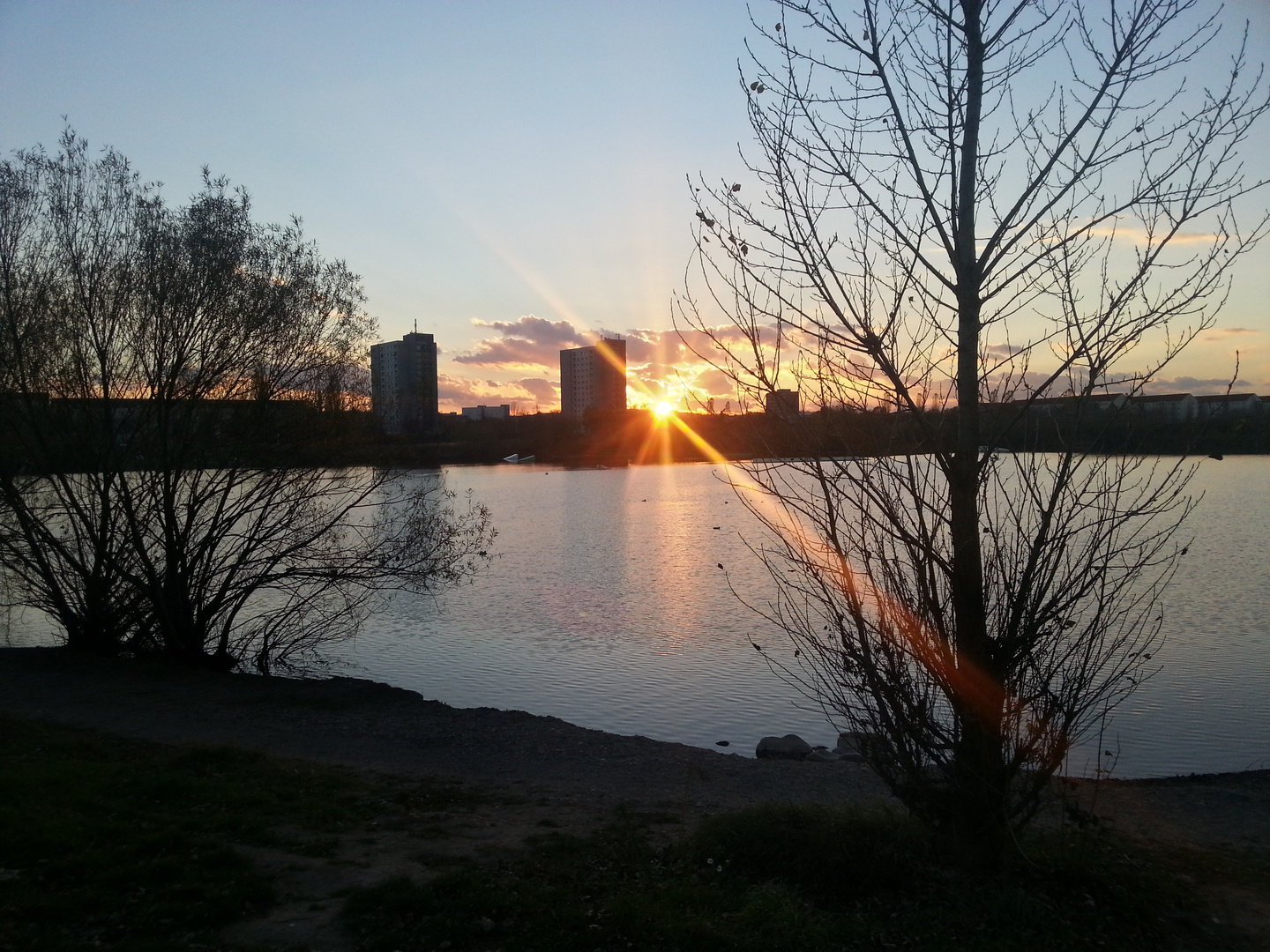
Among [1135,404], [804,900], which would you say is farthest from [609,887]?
[1135,404]

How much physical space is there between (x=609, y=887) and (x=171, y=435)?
1333 cm

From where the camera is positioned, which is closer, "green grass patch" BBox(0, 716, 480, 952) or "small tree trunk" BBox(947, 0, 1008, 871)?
"green grass patch" BBox(0, 716, 480, 952)

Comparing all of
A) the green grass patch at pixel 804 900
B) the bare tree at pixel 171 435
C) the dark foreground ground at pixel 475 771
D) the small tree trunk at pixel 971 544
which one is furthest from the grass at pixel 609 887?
the bare tree at pixel 171 435

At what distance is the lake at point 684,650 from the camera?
13.7m

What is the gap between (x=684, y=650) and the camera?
19.2m

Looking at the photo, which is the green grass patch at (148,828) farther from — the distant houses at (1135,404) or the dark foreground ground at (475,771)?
the distant houses at (1135,404)

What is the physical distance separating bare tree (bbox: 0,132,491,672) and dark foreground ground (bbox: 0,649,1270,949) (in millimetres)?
1624

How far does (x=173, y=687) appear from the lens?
14.5 metres

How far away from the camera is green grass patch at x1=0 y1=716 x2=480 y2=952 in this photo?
5145 millimetres

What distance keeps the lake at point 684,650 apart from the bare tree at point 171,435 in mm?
3033

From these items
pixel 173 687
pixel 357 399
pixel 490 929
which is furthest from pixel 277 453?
pixel 490 929

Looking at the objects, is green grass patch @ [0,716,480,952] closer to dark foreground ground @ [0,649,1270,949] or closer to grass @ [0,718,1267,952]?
grass @ [0,718,1267,952]

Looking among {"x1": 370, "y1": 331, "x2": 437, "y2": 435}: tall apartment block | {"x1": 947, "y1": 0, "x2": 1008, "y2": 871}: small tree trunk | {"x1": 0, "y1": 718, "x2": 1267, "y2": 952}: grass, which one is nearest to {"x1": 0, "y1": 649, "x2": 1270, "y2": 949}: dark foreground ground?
{"x1": 0, "y1": 718, "x2": 1267, "y2": 952}: grass

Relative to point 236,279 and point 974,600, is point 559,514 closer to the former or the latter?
point 236,279
